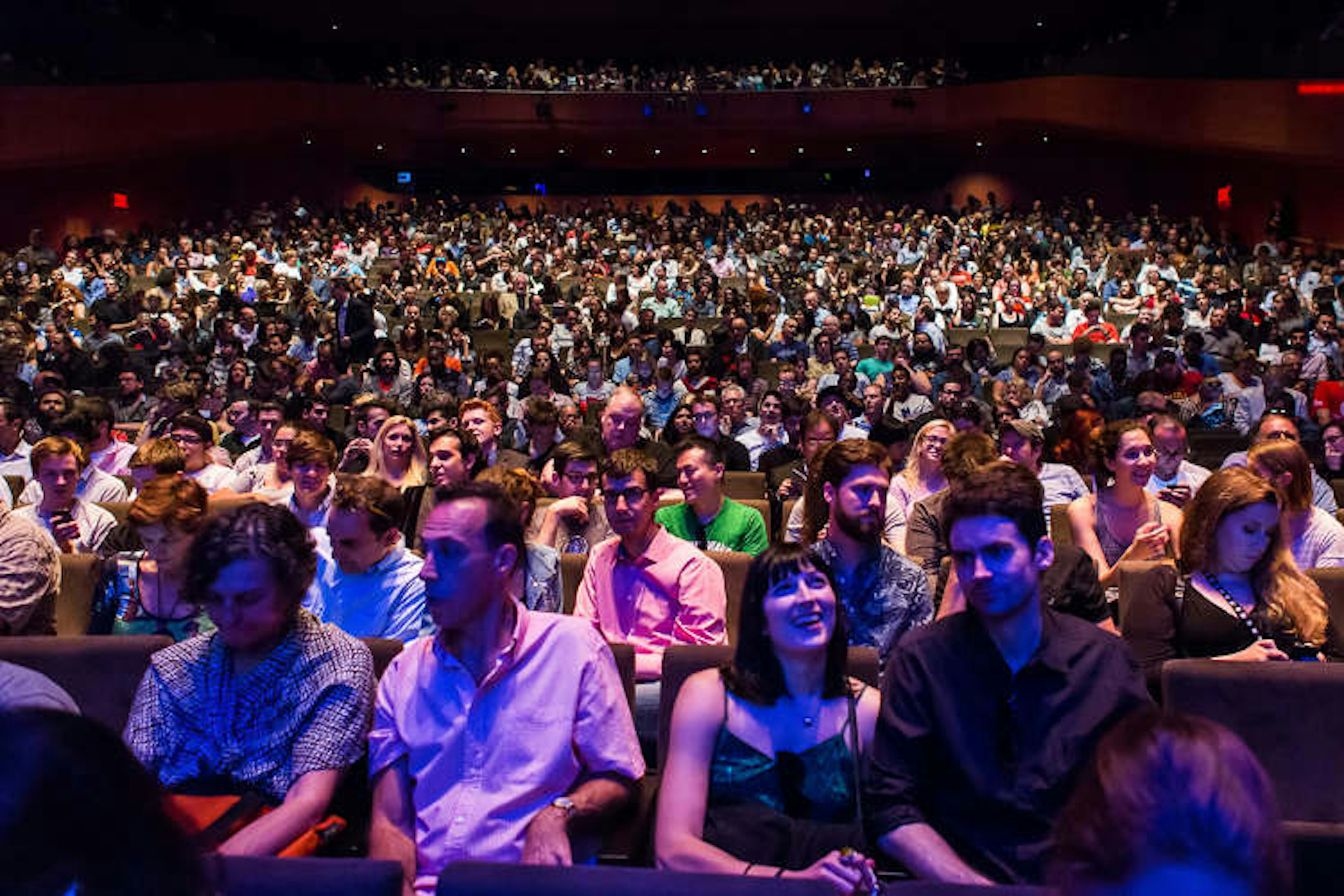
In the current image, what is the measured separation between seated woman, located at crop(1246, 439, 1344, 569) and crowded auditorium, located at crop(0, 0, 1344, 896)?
12 mm

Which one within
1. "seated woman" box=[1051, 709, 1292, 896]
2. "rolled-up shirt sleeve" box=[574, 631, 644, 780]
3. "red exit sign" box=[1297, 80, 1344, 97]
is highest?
"red exit sign" box=[1297, 80, 1344, 97]

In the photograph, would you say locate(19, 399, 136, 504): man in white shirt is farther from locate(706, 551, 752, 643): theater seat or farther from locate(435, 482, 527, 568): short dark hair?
locate(435, 482, 527, 568): short dark hair

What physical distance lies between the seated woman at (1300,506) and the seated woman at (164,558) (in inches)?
117

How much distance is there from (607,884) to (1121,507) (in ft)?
8.94

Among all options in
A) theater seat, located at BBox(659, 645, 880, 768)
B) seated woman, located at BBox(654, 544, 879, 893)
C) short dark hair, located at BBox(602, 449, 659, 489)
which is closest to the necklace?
theater seat, located at BBox(659, 645, 880, 768)

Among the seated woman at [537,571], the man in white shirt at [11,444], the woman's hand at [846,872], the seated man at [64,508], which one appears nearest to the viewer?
the woman's hand at [846,872]

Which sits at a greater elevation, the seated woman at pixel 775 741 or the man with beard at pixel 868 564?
the man with beard at pixel 868 564

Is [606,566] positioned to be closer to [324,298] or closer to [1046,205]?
[324,298]

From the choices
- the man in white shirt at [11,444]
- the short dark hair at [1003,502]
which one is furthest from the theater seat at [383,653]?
the man in white shirt at [11,444]

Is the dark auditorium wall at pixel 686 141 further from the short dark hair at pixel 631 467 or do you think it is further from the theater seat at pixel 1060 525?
the short dark hair at pixel 631 467

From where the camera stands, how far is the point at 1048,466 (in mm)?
4898

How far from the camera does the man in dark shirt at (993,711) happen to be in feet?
6.22

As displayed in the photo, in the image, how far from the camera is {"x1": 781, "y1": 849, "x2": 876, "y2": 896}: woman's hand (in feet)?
5.80

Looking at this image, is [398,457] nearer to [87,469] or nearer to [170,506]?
[87,469]
